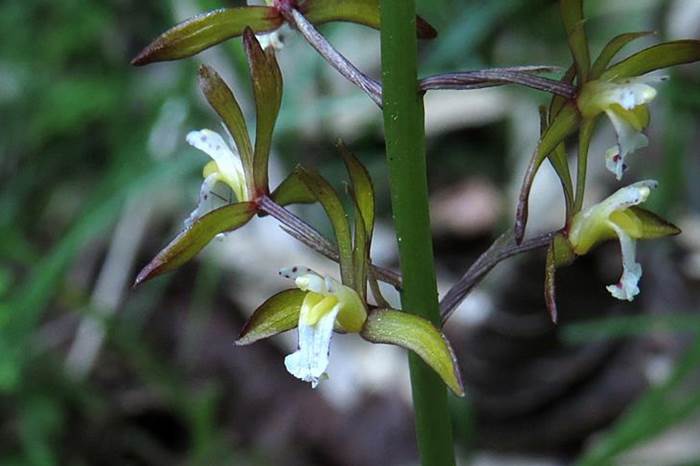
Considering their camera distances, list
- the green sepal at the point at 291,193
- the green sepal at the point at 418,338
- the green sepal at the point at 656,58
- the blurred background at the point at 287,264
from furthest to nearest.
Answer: the blurred background at the point at 287,264 → the green sepal at the point at 291,193 → the green sepal at the point at 656,58 → the green sepal at the point at 418,338

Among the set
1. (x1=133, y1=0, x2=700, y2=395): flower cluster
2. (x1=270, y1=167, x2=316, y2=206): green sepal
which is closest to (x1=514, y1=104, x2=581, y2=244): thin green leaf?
(x1=133, y1=0, x2=700, y2=395): flower cluster

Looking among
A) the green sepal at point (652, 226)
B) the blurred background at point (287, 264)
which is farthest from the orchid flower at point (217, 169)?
the blurred background at point (287, 264)

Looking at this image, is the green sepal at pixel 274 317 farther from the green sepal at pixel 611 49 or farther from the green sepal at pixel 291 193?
the green sepal at pixel 611 49

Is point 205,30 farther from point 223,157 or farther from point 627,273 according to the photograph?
point 627,273

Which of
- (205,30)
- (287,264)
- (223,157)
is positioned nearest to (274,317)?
(223,157)

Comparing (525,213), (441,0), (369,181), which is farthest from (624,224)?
(441,0)

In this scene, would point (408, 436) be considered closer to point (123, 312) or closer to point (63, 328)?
point (123, 312)
